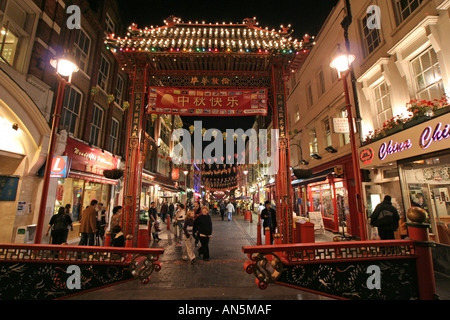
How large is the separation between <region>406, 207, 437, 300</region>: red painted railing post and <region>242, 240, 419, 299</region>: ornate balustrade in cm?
7

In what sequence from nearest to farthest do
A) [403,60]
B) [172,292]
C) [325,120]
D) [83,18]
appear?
1. [172,292]
2. [403,60]
3. [83,18]
4. [325,120]

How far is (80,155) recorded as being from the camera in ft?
36.7

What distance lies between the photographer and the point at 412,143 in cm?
696

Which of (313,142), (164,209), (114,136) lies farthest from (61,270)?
(313,142)

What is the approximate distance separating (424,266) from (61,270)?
6.34 metres

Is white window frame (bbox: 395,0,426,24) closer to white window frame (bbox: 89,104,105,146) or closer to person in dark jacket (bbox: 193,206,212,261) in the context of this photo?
person in dark jacket (bbox: 193,206,212,261)

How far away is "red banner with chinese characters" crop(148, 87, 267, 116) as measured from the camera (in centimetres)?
850

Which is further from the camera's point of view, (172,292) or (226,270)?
(226,270)

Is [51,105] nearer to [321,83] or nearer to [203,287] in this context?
[203,287]

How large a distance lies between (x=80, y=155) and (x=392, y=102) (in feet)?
49.5

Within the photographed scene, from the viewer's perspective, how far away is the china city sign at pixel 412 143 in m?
5.91
